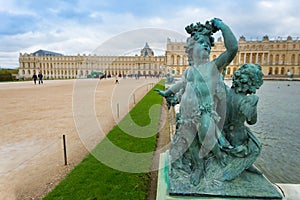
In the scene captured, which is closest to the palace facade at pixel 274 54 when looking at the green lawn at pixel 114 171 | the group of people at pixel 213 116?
the green lawn at pixel 114 171

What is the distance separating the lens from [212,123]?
2.11 meters

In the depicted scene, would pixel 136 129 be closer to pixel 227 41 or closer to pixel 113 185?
pixel 113 185

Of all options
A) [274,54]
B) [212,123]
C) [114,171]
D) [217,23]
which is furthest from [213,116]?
[274,54]

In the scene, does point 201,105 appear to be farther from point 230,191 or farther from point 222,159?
point 230,191

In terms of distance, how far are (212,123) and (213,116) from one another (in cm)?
8

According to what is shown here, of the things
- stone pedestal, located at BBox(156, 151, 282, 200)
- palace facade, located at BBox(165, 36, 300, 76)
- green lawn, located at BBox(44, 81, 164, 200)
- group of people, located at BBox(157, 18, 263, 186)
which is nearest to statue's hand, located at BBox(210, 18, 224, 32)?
group of people, located at BBox(157, 18, 263, 186)

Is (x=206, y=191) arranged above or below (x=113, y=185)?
above

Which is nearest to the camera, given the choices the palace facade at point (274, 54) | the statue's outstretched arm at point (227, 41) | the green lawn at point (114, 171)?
the statue's outstretched arm at point (227, 41)

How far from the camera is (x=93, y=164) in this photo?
4.52 meters

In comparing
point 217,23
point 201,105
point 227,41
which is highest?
point 217,23

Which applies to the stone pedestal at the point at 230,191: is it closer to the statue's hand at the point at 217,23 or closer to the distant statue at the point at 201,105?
the distant statue at the point at 201,105

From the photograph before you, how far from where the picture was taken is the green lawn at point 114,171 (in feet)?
11.2

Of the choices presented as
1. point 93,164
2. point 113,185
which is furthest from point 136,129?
point 113,185

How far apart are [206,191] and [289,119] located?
9.44 m
